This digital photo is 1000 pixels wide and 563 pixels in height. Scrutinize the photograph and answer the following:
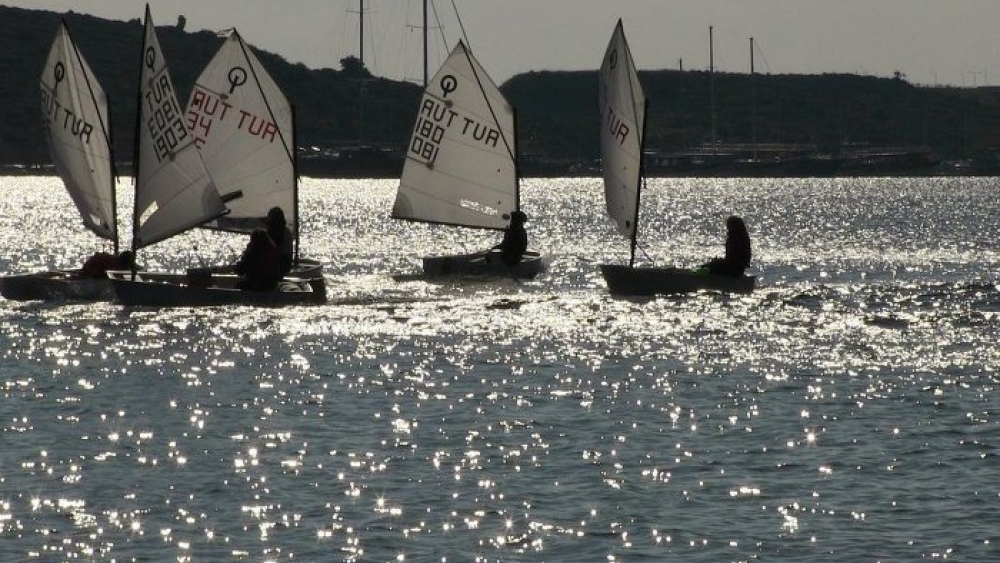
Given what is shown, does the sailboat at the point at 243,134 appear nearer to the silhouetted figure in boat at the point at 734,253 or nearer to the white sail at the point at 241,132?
the white sail at the point at 241,132

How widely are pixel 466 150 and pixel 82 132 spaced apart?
40.5 ft

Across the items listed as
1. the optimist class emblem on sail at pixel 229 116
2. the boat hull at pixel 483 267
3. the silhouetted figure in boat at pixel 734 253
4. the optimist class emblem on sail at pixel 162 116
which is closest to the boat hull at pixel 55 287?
the optimist class emblem on sail at pixel 162 116

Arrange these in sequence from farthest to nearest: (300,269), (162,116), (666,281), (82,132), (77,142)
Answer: (300,269) < (77,142) < (82,132) < (666,281) < (162,116)

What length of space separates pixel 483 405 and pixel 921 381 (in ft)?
25.5

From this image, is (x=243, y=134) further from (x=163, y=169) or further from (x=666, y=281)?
(x=666, y=281)

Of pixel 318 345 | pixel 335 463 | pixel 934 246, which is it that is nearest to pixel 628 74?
pixel 318 345

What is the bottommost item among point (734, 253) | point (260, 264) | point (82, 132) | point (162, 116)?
point (260, 264)

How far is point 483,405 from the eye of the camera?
102 ft

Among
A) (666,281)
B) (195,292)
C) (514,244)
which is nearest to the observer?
(195,292)

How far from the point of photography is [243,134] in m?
51.3

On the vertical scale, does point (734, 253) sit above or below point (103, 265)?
above

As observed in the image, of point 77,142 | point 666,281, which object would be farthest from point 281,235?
point 666,281

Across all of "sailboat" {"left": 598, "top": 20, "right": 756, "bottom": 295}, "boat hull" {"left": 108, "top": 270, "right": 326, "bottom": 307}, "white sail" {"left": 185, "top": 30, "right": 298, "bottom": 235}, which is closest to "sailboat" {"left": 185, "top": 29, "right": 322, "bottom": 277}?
"white sail" {"left": 185, "top": 30, "right": 298, "bottom": 235}

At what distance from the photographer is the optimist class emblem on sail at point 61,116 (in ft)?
158
